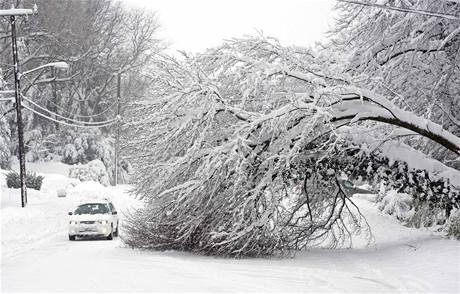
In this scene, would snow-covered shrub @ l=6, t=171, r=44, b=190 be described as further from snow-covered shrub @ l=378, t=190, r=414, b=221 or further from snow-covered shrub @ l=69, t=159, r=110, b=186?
snow-covered shrub @ l=378, t=190, r=414, b=221

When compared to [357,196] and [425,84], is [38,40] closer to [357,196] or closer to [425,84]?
[357,196]

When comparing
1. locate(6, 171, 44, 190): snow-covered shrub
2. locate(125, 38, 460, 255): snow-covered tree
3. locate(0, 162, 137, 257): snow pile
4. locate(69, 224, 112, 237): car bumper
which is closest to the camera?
locate(125, 38, 460, 255): snow-covered tree

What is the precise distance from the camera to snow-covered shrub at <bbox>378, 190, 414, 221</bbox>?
25422 mm

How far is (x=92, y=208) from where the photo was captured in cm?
2338

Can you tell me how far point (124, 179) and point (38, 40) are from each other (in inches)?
641

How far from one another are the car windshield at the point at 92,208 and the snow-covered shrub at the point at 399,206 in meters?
11.1

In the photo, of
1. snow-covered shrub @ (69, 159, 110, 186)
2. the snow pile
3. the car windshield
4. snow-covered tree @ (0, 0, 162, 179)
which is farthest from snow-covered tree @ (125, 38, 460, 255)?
snow-covered shrub @ (69, 159, 110, 186)

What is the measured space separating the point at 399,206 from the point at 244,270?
15.0 m

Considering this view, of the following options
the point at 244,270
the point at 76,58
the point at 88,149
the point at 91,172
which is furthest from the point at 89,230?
the point at 88,149

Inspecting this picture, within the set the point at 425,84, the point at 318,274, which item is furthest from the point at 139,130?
the point at 425,84

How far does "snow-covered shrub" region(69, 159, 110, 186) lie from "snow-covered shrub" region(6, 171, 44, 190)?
10.9 metres

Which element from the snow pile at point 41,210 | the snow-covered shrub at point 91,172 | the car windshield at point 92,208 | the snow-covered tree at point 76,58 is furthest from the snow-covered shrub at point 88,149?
the car windshield at point 92,208

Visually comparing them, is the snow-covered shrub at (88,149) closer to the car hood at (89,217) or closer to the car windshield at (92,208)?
the car windshield at (92,208)

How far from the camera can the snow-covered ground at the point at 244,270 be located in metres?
10.5
